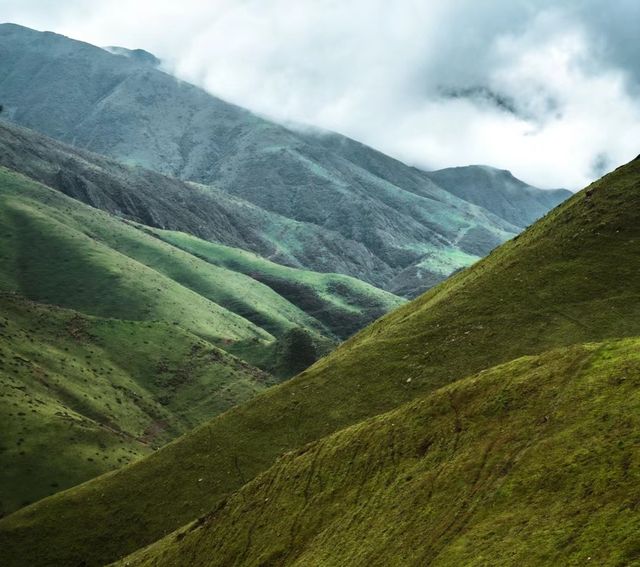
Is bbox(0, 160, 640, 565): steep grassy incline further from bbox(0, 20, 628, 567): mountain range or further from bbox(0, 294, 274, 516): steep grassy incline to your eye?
bbox(0, 294, 274, 516): steep grassy incline

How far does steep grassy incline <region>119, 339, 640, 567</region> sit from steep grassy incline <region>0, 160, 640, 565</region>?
64.8 ft

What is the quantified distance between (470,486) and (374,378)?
5216cm

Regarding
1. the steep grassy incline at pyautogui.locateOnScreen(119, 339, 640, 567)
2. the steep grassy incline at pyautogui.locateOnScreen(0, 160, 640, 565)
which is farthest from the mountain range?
the steep grassy incline at pyautogui.locateOnScreen(0, 160, 640, 565)

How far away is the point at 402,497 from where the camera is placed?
57.2m

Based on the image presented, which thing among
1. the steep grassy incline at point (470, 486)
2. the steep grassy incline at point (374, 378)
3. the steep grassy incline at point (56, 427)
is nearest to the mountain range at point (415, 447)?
the steep grassy incline at point (470, 486)

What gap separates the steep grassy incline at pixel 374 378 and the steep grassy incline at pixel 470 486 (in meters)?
19.8

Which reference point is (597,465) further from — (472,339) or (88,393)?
(88,393)

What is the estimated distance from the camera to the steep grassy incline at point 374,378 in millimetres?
96875

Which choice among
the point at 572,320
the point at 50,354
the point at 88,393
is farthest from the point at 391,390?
the point at 50,354

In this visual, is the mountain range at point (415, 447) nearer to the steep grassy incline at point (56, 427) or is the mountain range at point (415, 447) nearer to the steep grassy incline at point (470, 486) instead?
the steep grassy incline at point (470, 486)

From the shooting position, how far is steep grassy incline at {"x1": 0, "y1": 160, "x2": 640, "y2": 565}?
96.9 metres

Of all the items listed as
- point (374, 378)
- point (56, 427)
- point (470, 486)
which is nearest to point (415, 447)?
point (470, 486)

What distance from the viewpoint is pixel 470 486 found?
5219 cm

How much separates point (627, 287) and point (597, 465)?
62.5 metres
